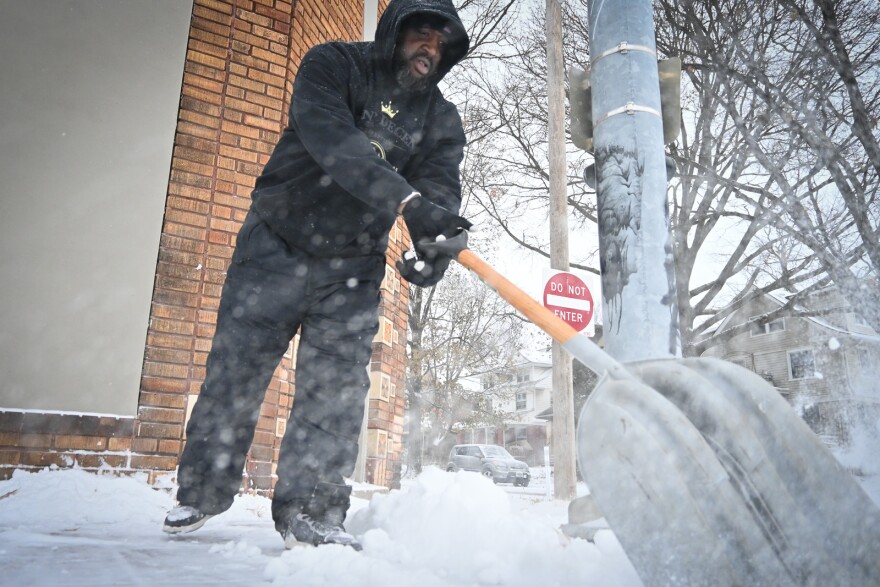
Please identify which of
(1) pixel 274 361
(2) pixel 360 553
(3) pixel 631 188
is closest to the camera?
(2) pixel 360 553

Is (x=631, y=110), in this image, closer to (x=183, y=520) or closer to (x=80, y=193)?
(x=183, y=520)

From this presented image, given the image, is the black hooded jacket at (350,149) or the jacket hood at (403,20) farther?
the jacket hood at (403,20)

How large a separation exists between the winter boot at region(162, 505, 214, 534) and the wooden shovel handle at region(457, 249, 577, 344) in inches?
49.0

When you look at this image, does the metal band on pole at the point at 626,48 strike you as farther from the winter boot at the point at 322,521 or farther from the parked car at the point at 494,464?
the parked car at the point at 494,464

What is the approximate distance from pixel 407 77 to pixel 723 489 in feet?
5.70

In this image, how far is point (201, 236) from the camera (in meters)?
3.54

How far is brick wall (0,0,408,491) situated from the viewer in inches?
121

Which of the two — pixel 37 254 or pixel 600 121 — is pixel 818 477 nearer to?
pixel 600 121

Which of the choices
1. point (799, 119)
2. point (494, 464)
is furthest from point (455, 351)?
point (799, 119)

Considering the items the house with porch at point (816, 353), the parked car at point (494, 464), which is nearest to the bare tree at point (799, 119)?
the house with porch at point (816, 353)

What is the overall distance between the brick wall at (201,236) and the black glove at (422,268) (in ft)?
6.15

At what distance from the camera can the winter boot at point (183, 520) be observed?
1.94 m

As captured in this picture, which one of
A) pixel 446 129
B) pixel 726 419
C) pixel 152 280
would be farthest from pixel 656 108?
pixel 152 280

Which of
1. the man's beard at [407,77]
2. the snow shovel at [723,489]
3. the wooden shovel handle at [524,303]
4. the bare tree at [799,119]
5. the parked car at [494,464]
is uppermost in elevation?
the bare tree at [799,119]
